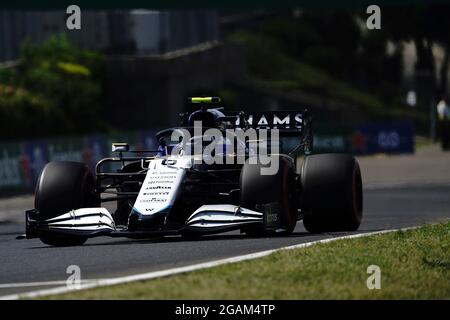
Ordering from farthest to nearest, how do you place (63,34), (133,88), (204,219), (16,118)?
1. (133,88)
2. (63,34)
3. (16,118)
4. (204,219)

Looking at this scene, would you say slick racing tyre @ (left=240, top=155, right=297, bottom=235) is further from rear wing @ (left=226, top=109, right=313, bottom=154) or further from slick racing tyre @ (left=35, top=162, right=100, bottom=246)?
slick racing tyre @ (left=35, top=162, right=100, bottom=246)

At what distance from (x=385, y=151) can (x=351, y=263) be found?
34.8 meters

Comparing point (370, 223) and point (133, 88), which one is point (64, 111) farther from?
point (370, 223)

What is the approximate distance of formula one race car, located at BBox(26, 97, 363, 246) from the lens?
51.3 feet

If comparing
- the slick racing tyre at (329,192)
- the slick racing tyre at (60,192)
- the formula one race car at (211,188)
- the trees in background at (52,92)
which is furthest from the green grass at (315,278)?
the trees in background at (52,92)

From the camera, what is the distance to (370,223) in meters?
19.7

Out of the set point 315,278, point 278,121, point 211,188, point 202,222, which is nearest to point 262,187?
point 202,222

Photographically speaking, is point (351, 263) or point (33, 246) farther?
point (33, 246)

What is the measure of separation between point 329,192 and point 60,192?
9.93 ft

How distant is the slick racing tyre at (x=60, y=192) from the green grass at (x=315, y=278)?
335 centimetres

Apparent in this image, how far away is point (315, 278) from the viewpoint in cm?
1173

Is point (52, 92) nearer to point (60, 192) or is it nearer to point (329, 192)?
point (60, 192)
